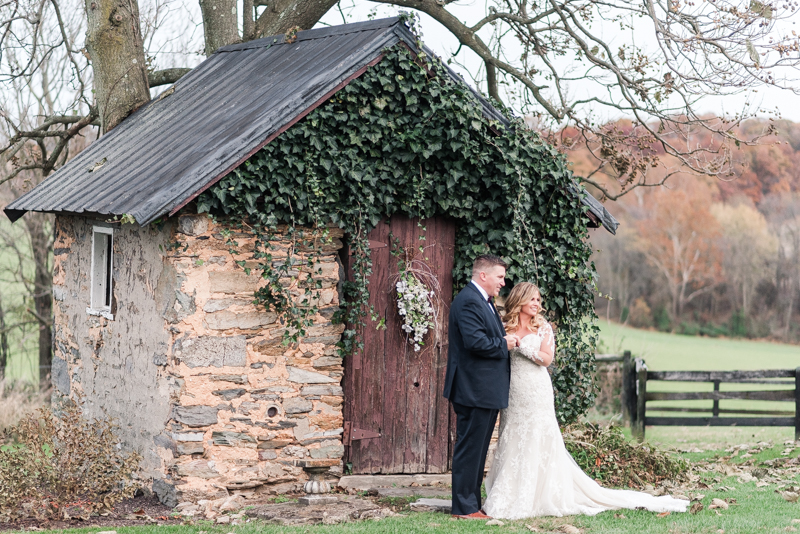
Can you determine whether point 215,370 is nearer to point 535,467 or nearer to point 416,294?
point 416,294

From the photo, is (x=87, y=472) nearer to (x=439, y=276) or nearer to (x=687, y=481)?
(x=439, y=276)

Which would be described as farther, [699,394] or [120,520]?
[699,394]

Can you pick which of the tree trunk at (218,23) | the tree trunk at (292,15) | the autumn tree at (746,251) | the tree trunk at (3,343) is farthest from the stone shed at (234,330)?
the autumn tree at (746,251)

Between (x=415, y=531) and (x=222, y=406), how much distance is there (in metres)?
2.21

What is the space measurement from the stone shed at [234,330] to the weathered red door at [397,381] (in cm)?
1

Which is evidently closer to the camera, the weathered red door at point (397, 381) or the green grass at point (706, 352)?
the weathered red door at point (397, 381)

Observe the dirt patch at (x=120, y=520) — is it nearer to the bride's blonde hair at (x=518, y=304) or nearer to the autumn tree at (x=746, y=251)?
the bride's blonde hair at (x=518, y=304)

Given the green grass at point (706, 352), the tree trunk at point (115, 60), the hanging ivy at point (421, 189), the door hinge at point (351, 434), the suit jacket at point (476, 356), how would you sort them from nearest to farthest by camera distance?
the suit jacket at point (476, 356)
the hanging ivy at point (421, 189)
the door hinge at point (351, 434)
the tree trunk at point (115, 60)
the green grass at point (706, 352)

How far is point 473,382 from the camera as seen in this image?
6.71 metres

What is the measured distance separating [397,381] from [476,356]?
177 cm

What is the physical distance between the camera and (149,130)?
9883 mm

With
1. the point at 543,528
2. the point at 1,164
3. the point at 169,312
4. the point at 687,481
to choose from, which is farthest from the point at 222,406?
the point at 1,164

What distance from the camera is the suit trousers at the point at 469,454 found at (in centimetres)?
673

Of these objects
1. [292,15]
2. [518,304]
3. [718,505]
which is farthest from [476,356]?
[292,15]
